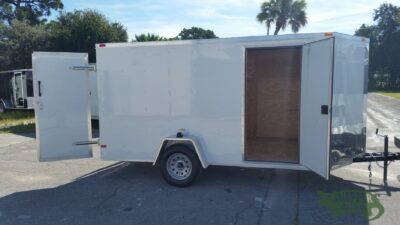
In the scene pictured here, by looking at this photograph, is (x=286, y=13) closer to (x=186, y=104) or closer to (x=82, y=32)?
(x=82, y=32)

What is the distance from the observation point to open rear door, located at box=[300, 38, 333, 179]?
14.9 ft

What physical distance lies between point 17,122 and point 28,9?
25681mm

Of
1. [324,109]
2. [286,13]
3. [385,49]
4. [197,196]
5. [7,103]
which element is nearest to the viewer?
[324,109]

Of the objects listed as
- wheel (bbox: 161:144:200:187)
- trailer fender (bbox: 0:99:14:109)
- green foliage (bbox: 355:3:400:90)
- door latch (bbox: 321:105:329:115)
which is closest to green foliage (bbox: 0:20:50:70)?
trailer fender (bbox: 0:99:14:109)

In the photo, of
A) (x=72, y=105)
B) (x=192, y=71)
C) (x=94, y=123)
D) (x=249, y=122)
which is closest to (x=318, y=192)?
(x=192, y=71)

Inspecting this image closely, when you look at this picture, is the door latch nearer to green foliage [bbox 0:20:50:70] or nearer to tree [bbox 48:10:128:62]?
tree [bbox 48:10:128:62]

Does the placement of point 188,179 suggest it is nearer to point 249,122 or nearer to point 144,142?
point 144,142

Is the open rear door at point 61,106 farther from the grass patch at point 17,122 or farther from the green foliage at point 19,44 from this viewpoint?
the green foliage at point 19,44

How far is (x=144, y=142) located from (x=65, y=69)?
6.38ft

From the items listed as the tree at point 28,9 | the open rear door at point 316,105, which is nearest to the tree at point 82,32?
the tree at point 28,9

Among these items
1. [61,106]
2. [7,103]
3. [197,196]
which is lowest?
[197,196]

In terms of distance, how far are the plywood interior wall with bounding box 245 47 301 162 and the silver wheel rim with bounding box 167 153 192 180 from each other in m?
2.81

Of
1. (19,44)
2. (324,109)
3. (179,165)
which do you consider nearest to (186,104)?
(179,165)

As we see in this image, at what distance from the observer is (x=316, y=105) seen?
479 centimetres
